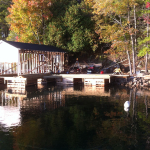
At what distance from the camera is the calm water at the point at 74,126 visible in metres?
6.29

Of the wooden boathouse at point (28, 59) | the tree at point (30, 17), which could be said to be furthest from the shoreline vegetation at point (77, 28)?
the wooden boathouse at point (28, 59)

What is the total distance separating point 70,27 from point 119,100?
52.7ft

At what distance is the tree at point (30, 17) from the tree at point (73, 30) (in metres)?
2.49

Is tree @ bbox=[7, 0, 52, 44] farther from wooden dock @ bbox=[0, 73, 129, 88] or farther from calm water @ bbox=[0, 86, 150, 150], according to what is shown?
calm water @ bbox=[0, 86, 150, 150]

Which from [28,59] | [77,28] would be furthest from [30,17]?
[28,59]

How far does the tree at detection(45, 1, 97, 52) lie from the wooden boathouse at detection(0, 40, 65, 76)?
2.03 m

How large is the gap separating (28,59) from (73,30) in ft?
27.4

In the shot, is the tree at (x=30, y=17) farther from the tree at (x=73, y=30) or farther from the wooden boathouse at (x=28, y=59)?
the wooden boathouse at (x=28, y=59)

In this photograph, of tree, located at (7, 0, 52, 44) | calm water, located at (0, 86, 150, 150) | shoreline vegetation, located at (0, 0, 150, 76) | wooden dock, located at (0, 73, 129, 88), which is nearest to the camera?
calm water, located at (0, 86, 150, 150)

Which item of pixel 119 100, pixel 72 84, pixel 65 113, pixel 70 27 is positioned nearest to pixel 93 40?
pixel 70 27

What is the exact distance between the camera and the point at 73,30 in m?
26.7

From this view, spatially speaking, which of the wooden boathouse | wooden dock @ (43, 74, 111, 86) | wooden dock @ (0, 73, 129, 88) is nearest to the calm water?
wooden dock @ (0, 73, 129, 88)

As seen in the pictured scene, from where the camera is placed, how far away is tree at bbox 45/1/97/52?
1029 inches

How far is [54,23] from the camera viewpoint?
2694cm
